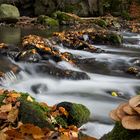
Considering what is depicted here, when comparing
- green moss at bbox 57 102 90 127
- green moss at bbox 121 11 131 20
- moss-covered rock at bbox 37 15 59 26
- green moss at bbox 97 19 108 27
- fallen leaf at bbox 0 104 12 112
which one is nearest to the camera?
fallen leaf at bbox 0 104 12 112

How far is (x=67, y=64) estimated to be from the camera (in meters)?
10.9

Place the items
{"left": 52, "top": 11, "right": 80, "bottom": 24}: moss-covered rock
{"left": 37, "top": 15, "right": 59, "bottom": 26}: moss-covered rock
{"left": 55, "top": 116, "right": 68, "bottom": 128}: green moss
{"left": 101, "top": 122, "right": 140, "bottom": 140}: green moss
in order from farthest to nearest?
{"left": 52, "top": 11, "right": 80, "bottom": 24}: moss-covered rock < {"left": 37, "top": 15, "right": 59, "bottom": 26}: moss-covered rock < {"left": 55, "top": 116, "right": 68, "bottom": 128}: green moss < {"left": 101, "top": 122, "right": 140, "bottom": 140}: green moss

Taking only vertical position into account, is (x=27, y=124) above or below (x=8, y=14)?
above

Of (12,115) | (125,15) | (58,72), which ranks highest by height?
A: (12,115)

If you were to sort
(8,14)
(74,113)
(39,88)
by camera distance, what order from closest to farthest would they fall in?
(74,113) < (39,88) < (8,14)

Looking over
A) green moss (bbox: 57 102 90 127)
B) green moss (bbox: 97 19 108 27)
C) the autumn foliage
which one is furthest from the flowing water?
green moss (bbox: 97 19 108 27)

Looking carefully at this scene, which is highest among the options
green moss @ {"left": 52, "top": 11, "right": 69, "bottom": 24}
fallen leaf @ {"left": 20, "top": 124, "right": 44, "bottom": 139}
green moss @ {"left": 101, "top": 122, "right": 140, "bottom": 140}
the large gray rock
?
green moss @ {"left": 101, "top": 122, "right": 140, "bottom": 140}

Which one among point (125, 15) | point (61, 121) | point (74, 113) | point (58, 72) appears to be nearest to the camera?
point (61, 121)

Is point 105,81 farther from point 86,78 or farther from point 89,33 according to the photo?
point 89,33

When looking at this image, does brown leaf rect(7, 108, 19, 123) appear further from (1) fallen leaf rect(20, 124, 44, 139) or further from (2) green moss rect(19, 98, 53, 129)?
(1) fallen leaf rect(20, 124, 44, 139)

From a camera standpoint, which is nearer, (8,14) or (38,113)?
(38,113)

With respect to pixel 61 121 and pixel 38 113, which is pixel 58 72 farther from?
pixel 38 113

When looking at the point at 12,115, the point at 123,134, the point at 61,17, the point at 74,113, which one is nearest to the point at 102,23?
the point at 61,17

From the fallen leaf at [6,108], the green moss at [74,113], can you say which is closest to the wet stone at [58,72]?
the green moss at [74,113]
